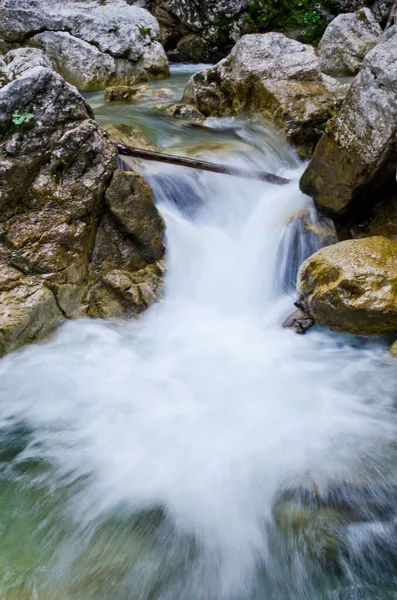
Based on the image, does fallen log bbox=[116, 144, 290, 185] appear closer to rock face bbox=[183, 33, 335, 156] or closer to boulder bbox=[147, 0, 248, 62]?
rock face bbox=[183, 33, 335, 156]

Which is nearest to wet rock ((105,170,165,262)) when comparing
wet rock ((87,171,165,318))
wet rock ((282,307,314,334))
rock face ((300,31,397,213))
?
wet rock ((87,171,165,318))

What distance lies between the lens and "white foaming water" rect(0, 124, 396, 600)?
2.63 m

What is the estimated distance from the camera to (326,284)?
154 inches

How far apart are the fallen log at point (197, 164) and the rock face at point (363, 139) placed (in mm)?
1220

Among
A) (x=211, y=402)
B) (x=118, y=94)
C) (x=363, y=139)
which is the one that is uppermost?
(x=363, y=139)

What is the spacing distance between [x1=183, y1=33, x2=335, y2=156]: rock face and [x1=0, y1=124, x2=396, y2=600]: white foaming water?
7.51 feet

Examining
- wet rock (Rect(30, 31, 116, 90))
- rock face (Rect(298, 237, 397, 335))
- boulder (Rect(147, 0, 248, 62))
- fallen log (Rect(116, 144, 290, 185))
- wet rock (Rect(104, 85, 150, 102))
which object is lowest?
rock face (Rect(298, 237, 397, 335))

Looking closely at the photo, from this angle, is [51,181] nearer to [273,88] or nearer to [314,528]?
[314,528]

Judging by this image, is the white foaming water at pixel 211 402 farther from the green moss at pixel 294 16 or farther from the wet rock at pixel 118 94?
the green moss at pixel 294 16

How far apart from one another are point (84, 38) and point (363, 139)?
9.90 m

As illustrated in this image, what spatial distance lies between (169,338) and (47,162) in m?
2.20

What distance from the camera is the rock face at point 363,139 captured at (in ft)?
13.1

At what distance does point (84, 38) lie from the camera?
10.9 metres

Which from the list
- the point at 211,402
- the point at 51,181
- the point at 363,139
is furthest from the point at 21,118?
the point at 363,139
